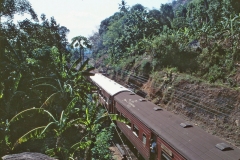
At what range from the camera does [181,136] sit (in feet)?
27.7

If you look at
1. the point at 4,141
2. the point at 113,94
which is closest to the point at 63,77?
the point at 113,94

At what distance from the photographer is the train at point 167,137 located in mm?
7114

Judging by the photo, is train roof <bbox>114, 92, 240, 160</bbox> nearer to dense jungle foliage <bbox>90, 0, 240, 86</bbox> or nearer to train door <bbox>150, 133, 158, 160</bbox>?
train door <bbox>150, 133, 158, 160</bbox>

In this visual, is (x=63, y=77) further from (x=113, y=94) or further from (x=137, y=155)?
(x=137, y=155)

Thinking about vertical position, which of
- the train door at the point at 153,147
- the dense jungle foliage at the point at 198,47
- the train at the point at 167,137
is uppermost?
the dense jungle foliage at the point at 198,47

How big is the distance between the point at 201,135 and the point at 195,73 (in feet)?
35.9

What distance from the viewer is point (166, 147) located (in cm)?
852

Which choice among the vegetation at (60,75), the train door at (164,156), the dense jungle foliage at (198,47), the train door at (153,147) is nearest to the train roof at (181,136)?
the train door at (153,147)

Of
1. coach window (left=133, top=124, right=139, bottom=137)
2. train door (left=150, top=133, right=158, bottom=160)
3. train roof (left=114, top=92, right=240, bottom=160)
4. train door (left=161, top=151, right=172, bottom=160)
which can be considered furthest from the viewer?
coach window (left=133, top=124, right=139, bottom=137)

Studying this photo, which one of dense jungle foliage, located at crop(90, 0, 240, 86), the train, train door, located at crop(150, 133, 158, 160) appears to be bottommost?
train door, located at crop(150, 133, 158, 160)

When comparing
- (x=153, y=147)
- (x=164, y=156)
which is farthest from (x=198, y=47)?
(x=164, y=156)

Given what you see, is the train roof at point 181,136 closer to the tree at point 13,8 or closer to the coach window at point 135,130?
the coach window at point 135,130

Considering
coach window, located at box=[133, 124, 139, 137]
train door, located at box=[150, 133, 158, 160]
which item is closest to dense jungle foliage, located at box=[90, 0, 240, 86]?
coach window, located at box=[133, 124, 139, 137]

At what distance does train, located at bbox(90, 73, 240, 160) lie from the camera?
7114mm
